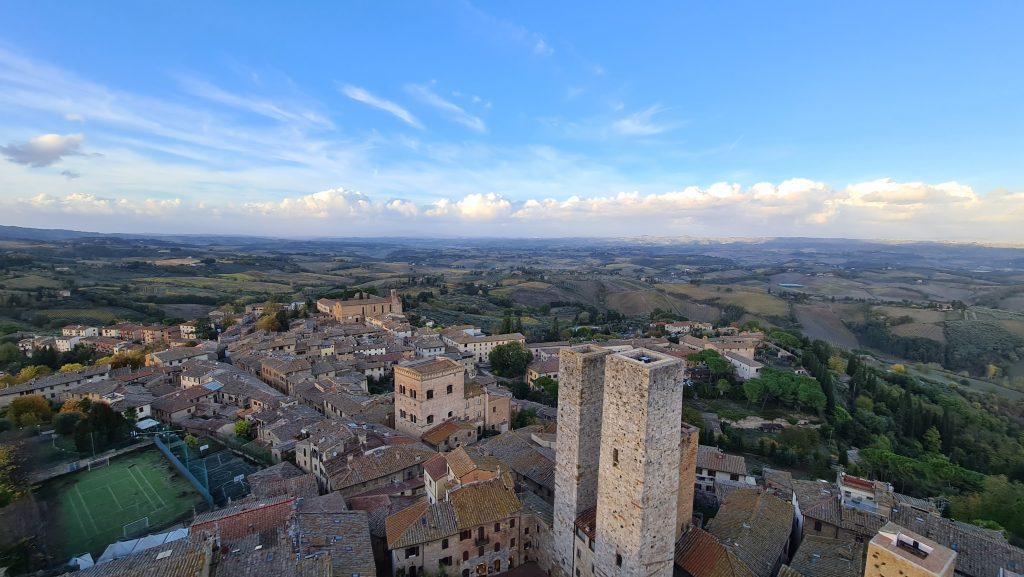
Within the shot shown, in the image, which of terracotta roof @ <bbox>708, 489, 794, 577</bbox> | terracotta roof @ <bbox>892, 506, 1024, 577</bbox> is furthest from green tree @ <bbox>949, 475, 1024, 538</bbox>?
terracotta roof @ <bbox>708, 489, 794, 577</bbox>

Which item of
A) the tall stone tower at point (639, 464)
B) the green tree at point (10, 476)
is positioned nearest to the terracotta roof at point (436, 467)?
the tall stone tower at point (639, 464)

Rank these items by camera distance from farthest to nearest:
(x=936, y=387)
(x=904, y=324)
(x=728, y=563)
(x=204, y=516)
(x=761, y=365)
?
(x=904, y=324), (x=936, y=387), (x=761, y=365), (x=204, y=516), (x=728, y=563)

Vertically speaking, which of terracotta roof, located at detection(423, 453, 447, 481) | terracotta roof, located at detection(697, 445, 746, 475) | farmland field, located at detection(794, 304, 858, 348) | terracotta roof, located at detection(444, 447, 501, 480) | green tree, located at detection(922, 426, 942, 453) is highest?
terracotta roof, located at detection(444, 447, 501, 480)

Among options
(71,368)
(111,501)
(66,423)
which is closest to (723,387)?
(111,501)

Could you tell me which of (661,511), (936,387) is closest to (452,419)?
(661,511)

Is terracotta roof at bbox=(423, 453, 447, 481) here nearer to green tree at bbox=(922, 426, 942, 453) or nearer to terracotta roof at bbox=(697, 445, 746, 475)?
terracotta roof at bbox=(697, 445, 746, 475)

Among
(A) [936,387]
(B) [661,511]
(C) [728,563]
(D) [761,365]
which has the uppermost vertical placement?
(B) [661,511]

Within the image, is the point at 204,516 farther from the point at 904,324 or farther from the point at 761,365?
the point at 904,324

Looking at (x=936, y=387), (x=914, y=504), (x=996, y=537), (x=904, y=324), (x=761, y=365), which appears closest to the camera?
(x=996, y=537)
